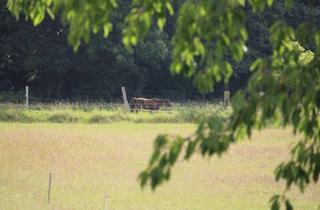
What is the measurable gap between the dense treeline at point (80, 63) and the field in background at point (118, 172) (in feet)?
69.4

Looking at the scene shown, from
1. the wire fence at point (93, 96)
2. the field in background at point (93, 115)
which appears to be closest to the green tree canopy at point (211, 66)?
the field in background at point (93, 115)

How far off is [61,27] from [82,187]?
36.3 meters

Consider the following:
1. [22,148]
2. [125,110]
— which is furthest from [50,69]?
[22,148]

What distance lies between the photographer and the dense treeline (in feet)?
163

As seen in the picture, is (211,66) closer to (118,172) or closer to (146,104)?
(118,172)

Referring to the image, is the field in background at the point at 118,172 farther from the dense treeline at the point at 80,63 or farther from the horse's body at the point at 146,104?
the dense treeline at the point at 80,63

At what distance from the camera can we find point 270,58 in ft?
16.5

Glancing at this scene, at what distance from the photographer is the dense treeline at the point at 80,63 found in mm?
49688

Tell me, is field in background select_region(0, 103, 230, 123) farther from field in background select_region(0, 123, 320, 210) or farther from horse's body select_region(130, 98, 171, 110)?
horse's body select_region(130, 98, 171, 110)

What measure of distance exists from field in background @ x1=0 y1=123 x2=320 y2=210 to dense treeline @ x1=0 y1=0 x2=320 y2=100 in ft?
69.4

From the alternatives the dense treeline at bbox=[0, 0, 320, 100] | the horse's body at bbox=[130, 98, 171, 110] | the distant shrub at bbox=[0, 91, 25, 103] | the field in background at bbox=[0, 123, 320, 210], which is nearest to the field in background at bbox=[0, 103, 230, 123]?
the field in background at bbox=[0, 123, 320, 210]

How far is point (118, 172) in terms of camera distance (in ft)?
64.5

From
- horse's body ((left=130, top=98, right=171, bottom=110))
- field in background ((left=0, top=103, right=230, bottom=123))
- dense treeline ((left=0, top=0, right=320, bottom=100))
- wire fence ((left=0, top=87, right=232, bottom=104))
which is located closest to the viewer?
field in background ((left=0, top=103, right=230, bottom=123))

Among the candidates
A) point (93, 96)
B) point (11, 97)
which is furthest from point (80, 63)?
point (11, 97)
